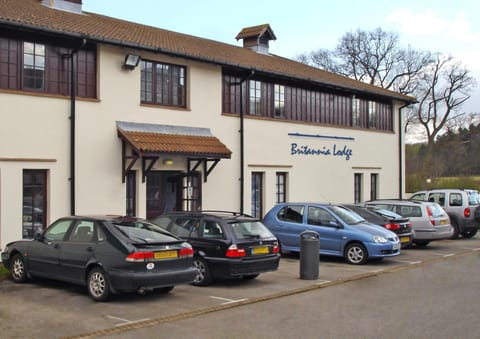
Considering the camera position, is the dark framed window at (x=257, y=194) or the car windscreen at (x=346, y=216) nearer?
the car windscreen at (x=346, y=216)

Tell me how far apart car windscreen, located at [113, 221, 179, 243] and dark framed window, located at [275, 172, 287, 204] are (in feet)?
39.6

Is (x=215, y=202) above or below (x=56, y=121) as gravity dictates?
below

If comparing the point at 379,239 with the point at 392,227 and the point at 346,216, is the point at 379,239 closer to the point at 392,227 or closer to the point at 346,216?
the point at 346,216

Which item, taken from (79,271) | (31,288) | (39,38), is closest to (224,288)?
(79,271)

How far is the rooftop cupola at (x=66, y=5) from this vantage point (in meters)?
20.4

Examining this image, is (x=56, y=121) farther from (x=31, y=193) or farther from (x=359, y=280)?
(x=359, y=280)

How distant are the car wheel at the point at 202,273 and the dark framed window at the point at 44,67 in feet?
21.6

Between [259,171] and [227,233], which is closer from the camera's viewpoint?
[227,233]

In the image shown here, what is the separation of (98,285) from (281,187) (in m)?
13.4

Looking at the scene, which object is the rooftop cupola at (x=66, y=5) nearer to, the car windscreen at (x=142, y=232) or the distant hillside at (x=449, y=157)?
the car windscreen at (x=142, y=232)

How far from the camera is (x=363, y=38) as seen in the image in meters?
55.1

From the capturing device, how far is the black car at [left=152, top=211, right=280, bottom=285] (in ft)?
38.0

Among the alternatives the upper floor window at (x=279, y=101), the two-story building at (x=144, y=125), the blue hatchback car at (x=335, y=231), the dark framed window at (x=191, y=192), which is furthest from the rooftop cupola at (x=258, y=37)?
the blue hatchback car at (x=335, y=231)

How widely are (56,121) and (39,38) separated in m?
2.08
